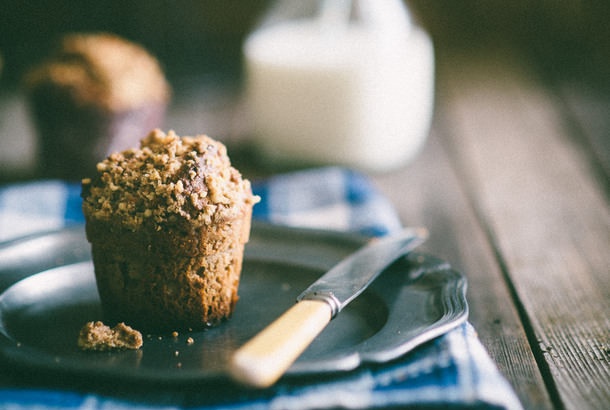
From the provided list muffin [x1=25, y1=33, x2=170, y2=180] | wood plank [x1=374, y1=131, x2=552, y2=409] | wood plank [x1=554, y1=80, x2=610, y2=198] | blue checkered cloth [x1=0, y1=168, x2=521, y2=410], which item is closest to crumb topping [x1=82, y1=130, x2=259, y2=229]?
blue checkered cloth [x1=0, y1=168, x2=521, y2=410]

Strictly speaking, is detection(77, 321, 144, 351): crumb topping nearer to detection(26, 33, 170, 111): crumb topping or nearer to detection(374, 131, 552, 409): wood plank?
detection(374, 131, 552, 409): wood plank

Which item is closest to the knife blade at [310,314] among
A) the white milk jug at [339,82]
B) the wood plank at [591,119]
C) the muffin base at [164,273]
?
A: the muffin base at [164,273]

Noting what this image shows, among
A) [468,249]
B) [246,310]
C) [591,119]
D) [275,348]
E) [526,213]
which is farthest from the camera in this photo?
[591,119]

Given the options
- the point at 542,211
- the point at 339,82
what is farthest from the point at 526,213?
the point at 339,82

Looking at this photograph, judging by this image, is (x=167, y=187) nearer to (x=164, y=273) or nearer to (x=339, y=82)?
(x=164, y=273)

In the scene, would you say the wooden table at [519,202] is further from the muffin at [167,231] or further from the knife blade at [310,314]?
the muffin at [167,231]

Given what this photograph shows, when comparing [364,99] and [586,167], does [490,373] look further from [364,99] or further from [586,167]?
[586,167]
